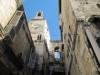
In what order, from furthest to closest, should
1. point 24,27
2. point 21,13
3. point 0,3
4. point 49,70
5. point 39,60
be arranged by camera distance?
point 49,70
point 39,60
point 24,27
point 21,13
point 0,3

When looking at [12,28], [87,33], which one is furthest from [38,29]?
[87,33]

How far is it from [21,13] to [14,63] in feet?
11.7

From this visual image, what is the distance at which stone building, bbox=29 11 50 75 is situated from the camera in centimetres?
1442

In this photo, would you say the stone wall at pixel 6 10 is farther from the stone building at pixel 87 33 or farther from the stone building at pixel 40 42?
the stone building at pixel 40 42

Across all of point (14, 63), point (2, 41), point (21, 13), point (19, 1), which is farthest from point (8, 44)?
point (19, 1)

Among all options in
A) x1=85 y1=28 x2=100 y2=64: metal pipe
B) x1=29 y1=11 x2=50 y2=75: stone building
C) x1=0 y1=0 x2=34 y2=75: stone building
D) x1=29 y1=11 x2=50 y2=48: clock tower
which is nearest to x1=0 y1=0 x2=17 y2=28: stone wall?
x1=0 y1=0 x2=34 y2=75: stone building

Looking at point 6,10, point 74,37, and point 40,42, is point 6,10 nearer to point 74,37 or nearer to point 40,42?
point 74,37

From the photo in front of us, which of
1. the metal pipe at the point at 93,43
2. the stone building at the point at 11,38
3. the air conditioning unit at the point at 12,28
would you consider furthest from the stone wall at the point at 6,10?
the metal pipe at the point at 93,43

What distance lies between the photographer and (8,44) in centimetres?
812

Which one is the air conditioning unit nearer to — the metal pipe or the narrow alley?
the narrow alley

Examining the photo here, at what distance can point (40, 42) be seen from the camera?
1670 cm

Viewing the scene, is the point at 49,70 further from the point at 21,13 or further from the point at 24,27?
the point at 21,13

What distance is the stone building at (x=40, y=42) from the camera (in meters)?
14.4

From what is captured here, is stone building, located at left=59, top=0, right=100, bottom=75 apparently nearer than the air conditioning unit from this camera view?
Yes
